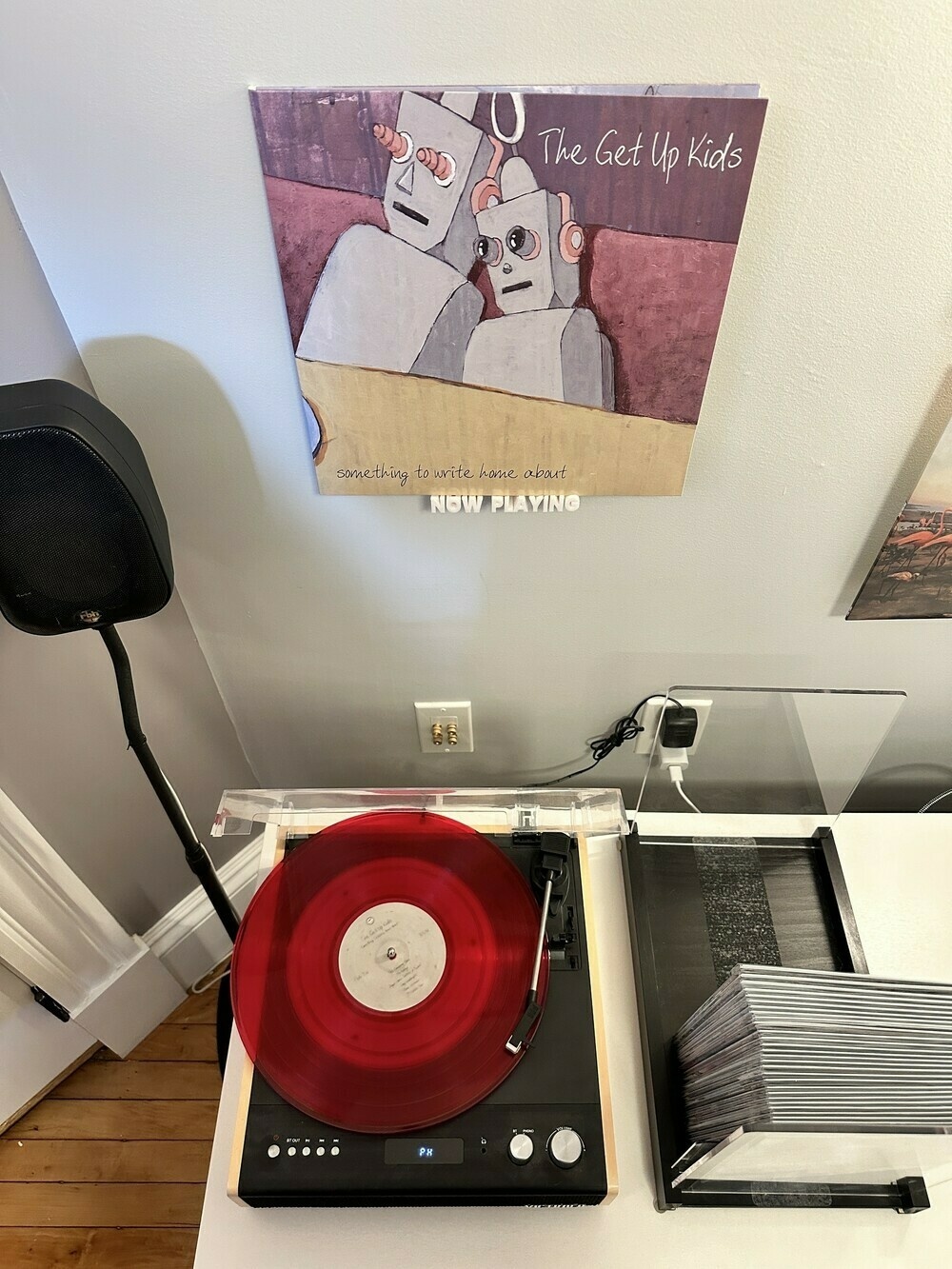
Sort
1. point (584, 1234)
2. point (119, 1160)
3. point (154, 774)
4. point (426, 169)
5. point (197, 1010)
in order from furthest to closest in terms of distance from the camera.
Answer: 1. point (197, 1010)
2. point (119, 1160)
3. point (154, 774)
4. point (584, 1234)
5. point (426, 169)

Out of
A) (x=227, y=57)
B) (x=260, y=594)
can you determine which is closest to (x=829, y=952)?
(x=260, y=594)

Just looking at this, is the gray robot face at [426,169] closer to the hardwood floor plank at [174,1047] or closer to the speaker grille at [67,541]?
the speaker grille at [67,541]

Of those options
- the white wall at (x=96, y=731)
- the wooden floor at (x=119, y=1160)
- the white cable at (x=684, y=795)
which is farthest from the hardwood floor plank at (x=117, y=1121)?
the white cable at (x=684, y=795)

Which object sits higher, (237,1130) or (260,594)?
(260,594)

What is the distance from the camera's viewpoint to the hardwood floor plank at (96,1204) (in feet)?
3.79

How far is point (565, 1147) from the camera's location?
0.66 m

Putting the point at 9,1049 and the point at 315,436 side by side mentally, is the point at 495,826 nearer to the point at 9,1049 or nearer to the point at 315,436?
the point at 315,436

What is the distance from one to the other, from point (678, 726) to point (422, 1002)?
0.44 m

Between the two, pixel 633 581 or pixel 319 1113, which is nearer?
pixel 319 1113

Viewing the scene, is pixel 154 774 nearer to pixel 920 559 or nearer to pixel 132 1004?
pixel 132 1004

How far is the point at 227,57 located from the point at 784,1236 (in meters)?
1.04

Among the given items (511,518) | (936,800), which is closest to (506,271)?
(511,518)

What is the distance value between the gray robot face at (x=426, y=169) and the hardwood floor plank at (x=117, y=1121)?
4.14 feet

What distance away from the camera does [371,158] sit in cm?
58
